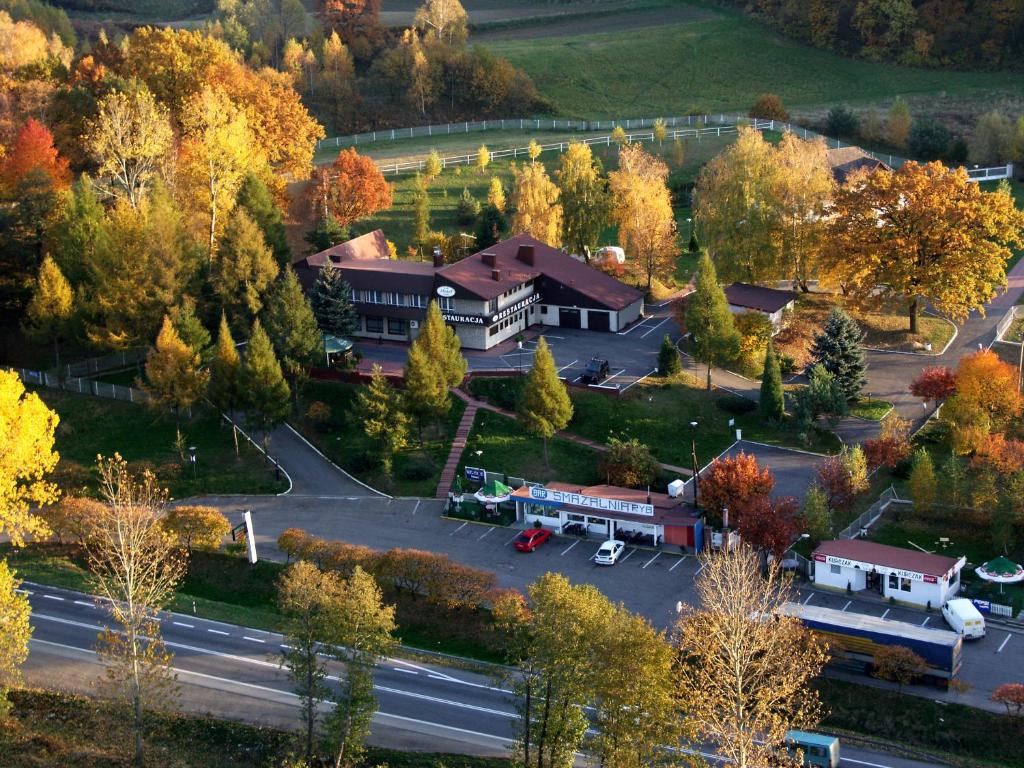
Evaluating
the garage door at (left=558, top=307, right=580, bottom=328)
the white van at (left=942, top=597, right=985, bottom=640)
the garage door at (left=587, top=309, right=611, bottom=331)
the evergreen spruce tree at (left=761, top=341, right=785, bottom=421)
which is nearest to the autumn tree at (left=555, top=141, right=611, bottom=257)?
the garage door at (left=558, top=307, right=580, bottom=328)

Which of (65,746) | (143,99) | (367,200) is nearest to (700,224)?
(367,200)

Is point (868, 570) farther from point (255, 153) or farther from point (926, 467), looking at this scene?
point (255, 153)

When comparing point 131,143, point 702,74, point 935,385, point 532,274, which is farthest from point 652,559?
point 702,74

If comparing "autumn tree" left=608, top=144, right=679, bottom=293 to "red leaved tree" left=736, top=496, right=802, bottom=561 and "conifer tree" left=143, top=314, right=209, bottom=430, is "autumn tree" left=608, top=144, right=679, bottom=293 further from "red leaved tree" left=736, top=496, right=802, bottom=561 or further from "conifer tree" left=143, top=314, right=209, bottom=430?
"red leaved tree" left=736, top=496, right=802, bottom=561

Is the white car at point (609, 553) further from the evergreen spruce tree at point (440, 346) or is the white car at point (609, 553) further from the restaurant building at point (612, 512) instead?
the evergreen spruce tree at point (440, 346)

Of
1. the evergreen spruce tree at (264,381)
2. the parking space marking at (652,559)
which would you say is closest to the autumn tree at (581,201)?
the evergreen spruce tree at (264,381)

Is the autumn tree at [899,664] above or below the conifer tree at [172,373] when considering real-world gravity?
below
